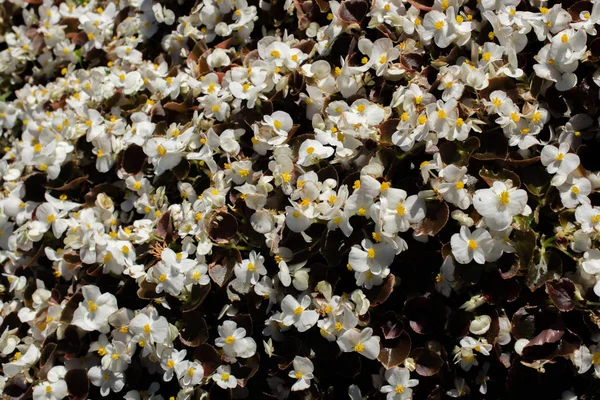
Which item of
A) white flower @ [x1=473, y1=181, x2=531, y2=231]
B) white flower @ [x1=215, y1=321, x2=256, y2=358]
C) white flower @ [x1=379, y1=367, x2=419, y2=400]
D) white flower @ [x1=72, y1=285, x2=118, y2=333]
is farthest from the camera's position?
white flower @ [x1=72, y1=285, x2=118, y2=333]

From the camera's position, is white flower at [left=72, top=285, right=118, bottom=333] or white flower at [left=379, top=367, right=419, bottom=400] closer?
white flower at [left=379, top=367, right=419, bottom=400]

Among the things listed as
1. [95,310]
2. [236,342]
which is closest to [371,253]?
[236,342]

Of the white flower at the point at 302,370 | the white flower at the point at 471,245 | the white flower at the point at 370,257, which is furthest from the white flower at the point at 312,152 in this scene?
the white flower at the point at 302,370

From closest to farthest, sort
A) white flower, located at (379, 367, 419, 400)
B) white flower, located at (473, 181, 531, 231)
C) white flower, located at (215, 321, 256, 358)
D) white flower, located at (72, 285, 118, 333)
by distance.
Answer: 1. white flower, located at (473, 181, 531, 231)
2. white flower, located at (379, 367, 419, 400)
3. white flower, located at (215, 321, 256, 358)
4. white flower, located at (72, 285, 118, 333)

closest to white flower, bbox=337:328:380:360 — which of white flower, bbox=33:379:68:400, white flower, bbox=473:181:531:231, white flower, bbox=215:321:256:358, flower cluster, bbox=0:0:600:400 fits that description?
flower cluster, bbox=0:0:600:400

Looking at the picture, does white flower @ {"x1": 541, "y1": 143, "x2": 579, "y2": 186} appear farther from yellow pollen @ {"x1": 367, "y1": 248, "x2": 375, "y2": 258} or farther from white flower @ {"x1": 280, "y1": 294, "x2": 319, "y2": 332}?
white flower @ {"x1": 280, "y1": 294, "x2": 319, "y2": 332}

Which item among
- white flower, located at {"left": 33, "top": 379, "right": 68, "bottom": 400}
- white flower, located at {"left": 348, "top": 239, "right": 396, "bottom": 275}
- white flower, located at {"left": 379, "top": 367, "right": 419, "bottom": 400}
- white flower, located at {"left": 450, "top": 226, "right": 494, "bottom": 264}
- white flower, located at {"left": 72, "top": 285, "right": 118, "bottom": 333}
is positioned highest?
white flower, located at {"left": 450, "top": 226, "right": 494, "bottom": 264}

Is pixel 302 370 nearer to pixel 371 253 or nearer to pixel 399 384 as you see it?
pixel 399 384
